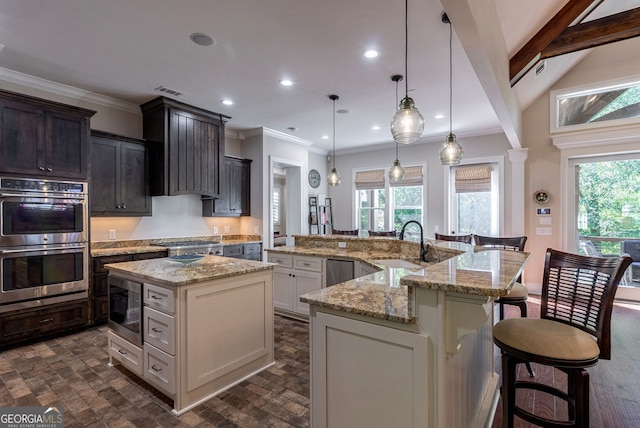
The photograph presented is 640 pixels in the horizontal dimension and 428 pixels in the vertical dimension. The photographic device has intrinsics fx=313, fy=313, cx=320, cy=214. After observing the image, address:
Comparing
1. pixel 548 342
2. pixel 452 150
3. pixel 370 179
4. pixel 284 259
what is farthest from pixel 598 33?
pixel 370 179

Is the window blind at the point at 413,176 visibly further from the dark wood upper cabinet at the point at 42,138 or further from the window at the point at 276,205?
the dark wood upper cabinet at the point at 42,138

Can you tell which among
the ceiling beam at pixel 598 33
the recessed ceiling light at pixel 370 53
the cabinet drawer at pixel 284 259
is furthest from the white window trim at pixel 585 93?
the cabinet drawer at pixel 284 259

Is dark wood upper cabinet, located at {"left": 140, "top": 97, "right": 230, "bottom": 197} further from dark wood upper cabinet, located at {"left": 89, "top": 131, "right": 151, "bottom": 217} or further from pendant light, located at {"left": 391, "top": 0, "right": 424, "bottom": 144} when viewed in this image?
pendant light, located at {"left": 391, "top": 0, "right": 424, "bottom": 144}

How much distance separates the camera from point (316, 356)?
1.53 meters

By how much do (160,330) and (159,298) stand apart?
227mm

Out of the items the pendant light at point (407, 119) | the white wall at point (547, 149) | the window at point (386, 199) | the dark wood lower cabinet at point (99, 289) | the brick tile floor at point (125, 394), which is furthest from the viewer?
the window at point (386, 199)

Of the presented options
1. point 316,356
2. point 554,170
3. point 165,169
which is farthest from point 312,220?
Answer: point 316,356

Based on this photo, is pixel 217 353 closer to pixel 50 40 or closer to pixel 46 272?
pixel 46 272

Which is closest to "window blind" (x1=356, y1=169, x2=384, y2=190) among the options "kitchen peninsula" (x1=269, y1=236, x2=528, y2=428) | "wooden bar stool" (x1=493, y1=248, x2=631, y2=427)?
"wooden bar stool" (x1=493, y1=248, x2=631, y2=427)

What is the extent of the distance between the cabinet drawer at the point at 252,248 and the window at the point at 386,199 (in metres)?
2.84

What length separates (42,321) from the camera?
131 inches

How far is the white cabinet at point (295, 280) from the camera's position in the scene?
146 inches

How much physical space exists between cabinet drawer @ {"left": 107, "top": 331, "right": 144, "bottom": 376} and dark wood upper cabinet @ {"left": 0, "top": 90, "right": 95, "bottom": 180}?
6.54ft

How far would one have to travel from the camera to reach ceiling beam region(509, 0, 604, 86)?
3127 mm
